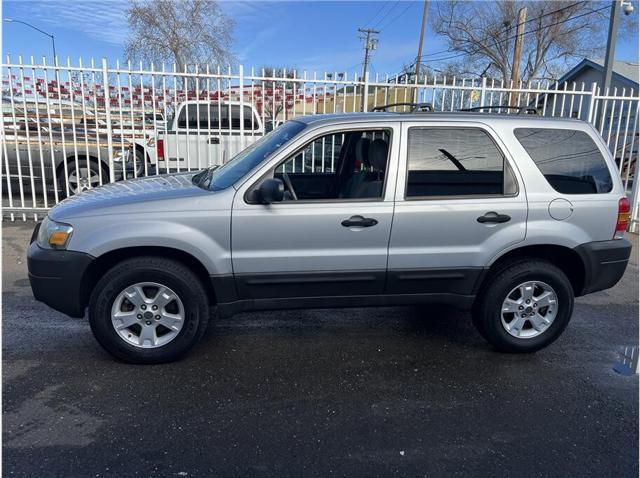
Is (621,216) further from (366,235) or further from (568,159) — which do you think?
(366,235)

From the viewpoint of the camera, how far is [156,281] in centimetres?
350

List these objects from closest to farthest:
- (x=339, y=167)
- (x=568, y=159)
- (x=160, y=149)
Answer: (x=568, y=159), (x=339, y=167), (x=160, y=149)

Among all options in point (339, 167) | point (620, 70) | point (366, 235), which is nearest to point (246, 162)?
point (339, 167)

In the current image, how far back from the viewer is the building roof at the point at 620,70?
68.5 ft

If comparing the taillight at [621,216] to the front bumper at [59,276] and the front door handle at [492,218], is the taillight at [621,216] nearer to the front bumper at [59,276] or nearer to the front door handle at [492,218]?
the front door handle at [492,218]

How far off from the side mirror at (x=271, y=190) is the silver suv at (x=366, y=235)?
11 mm

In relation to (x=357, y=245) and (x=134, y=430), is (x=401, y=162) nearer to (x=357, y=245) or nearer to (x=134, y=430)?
(x=357, y=245)

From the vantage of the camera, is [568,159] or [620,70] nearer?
[568,159]

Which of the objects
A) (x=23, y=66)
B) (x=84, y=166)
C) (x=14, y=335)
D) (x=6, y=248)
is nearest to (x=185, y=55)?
(x=84, y=166)

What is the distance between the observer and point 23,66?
7.22m

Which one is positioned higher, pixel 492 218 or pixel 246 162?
pixel 246 162

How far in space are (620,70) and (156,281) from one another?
25863mm

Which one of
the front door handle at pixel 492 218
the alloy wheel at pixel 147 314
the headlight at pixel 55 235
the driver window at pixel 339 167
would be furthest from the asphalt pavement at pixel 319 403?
the driver window at pixel 339 167

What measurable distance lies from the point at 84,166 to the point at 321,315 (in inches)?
277
